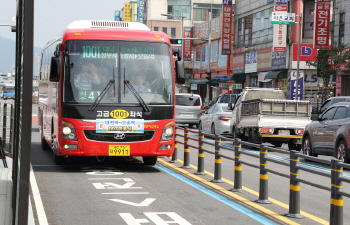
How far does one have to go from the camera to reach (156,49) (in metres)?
13.6

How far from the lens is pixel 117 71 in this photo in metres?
13.2

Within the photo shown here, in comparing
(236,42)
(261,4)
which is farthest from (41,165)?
(236,42)

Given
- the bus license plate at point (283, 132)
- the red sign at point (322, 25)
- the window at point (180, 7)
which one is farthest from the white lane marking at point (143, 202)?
the window at point (180, 7)

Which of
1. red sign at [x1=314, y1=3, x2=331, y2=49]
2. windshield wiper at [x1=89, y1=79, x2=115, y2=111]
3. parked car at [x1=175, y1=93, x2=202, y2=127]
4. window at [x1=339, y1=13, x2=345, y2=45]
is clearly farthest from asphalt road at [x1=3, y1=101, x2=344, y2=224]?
window at [x1=339, y1=13, x2=345, y2=45]

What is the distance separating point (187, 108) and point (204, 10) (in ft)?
227

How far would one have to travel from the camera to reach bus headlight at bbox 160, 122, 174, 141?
13320 millimetres

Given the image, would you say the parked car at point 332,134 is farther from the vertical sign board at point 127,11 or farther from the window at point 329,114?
the vertical sign board at point 127,11

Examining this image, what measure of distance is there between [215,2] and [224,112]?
74336mm

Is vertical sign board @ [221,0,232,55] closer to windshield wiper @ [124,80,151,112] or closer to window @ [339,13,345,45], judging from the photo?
window @ [339,13,345,45]

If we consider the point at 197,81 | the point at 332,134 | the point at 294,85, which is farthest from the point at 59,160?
the point at 197,81

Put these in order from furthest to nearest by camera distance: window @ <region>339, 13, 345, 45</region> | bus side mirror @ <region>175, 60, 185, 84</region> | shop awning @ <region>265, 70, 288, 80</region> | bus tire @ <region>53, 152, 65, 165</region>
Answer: shop awning @ <region>265, 70, 288, 80</region>, window @ <region>339, 13, 345, 45</region>, bus tire @ <region>53, 152, 65, 165</region>, bus side mirror @ <region>175, 60, 185, 84</region>

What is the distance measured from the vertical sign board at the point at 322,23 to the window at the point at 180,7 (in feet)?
211

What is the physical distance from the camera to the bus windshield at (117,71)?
13.0 meters

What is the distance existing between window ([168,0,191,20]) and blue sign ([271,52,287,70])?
55.5m
